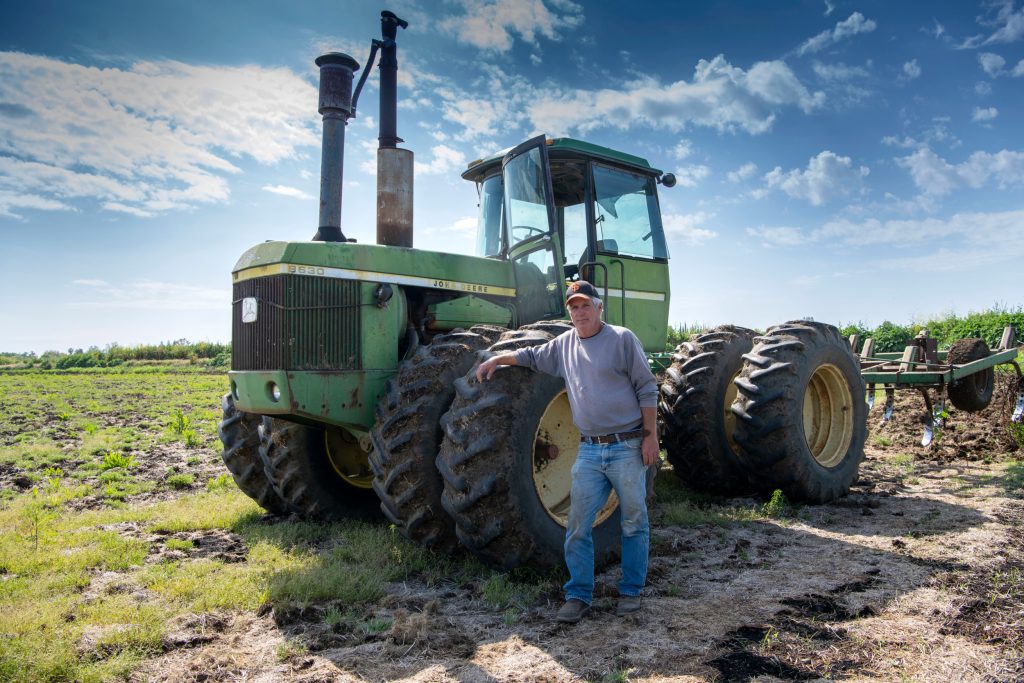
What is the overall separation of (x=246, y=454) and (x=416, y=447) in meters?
2.40

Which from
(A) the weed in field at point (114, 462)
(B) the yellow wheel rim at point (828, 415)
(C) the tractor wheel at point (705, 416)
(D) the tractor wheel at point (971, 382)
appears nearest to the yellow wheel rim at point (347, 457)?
(C) the tractor wheel at point (705, 416)

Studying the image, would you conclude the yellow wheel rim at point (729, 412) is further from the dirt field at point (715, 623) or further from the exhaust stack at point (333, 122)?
the exhaust stack at point (333, 122)

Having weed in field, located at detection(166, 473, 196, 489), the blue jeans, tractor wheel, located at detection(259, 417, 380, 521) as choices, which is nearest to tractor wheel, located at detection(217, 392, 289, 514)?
tractor wheel, located at detection(259, 417, 380, 521)

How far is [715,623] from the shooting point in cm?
366

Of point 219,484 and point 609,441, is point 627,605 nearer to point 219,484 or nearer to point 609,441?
point 609,441

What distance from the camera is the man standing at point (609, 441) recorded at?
3.93 meters

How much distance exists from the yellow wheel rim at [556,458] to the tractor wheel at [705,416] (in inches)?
79.1

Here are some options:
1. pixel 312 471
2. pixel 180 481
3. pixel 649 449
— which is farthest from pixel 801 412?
pixel 180 481

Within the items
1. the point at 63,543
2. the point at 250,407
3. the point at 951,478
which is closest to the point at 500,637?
the point at 250,407

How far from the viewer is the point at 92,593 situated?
4.32 meters

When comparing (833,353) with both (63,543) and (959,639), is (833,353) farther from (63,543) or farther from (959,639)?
(63,543)

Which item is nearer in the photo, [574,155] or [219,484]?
[574,155]

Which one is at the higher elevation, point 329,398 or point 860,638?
point 329,398

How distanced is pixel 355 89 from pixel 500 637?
4.73 metres
